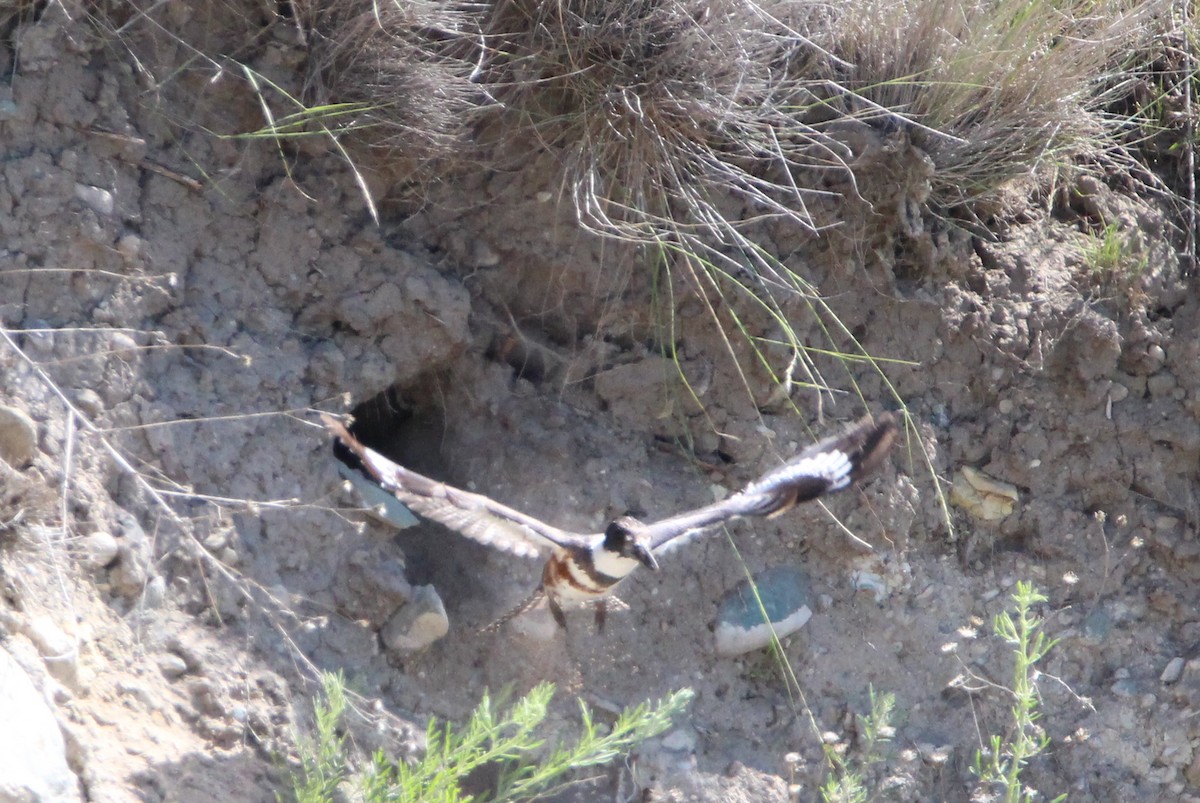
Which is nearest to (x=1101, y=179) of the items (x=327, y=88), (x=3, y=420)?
(x=327, y=88)

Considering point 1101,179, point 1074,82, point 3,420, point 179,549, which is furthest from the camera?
point 1101,179

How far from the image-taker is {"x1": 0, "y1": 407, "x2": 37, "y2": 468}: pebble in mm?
2705

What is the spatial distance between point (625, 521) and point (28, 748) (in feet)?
5.21

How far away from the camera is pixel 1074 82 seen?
4.00 meters

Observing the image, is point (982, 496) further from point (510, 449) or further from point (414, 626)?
point (414, 626)

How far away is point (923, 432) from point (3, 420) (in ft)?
8.69

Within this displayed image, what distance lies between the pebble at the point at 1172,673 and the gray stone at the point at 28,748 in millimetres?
3160

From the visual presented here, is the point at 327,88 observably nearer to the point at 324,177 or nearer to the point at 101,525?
the point at 324,177

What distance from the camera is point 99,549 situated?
2766 millimetres

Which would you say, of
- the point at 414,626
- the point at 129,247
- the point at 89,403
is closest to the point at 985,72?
the point at 414,626

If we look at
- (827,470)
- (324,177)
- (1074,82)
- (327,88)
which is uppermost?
(1074,82)

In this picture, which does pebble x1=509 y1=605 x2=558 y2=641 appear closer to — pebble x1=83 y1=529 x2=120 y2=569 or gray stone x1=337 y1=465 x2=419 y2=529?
gray stone x1=337 y1=465 x2=419 y2=529

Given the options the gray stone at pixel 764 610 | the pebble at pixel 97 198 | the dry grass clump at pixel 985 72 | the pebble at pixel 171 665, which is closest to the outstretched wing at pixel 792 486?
the gray stone at pixel 764 610

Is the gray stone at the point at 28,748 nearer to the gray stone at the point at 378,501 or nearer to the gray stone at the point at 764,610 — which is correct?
the gray stone at the point at 378,501
